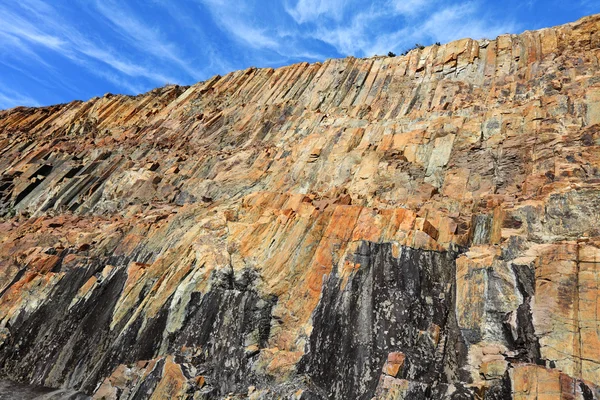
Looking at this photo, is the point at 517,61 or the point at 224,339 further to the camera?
the point at 517,61

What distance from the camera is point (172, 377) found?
14484 mm

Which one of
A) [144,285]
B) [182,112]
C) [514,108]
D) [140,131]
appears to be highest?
[182,112]

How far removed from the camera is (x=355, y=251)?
16422 millimetres

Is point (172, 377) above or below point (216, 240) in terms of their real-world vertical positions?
below

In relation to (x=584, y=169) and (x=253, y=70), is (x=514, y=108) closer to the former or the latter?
(x=584, y=169)

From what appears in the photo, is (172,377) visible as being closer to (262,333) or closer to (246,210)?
(262,333)

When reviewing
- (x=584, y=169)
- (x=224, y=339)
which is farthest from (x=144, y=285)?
(x=584, y=169)

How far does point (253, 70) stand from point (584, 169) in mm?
33909

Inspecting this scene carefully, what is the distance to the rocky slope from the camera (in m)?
12.4

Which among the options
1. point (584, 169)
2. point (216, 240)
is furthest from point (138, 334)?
point (584, 169)

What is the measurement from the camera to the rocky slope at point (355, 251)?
1244 cm

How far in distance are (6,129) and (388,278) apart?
163ft

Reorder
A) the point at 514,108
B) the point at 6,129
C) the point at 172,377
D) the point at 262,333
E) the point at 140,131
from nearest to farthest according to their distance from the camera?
the point at 172,377 → the point at 262,333 → the point at 514,108 → the point at 140,131 → the point at 6,129

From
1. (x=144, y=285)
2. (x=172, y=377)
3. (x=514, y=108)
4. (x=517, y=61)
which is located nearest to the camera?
(x=172, y=377)
